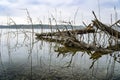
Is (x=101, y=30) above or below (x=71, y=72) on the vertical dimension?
above

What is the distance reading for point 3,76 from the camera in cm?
Result: 884

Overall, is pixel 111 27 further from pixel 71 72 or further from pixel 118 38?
pixel 71 72

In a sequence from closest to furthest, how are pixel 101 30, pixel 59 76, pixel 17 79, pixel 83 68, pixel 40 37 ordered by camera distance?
pixel 101 30 < pixel 40 37 < pixel 17 79 < pixel 59 76 < pixel 83 68

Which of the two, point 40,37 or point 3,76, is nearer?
point 40,37

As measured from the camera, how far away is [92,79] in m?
8.90

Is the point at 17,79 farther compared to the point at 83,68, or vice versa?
the point at 83,68

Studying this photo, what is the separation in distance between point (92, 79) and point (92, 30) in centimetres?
405

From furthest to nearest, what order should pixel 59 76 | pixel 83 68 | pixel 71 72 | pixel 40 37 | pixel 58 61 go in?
1. pixel 58 61
2. pixel 83 68
3. pixel 71 72
4. pixel 59 76
5. pixel 40 37

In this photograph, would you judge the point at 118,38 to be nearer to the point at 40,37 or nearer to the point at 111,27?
the point at 111,27

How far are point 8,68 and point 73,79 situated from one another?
3051mm

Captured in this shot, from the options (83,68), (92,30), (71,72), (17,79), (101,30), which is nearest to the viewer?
(101,30)

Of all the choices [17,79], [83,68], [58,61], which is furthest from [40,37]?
[58,61]

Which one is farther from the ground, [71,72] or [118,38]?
[118,38]

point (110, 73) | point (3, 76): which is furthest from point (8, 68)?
point (110, 73)
